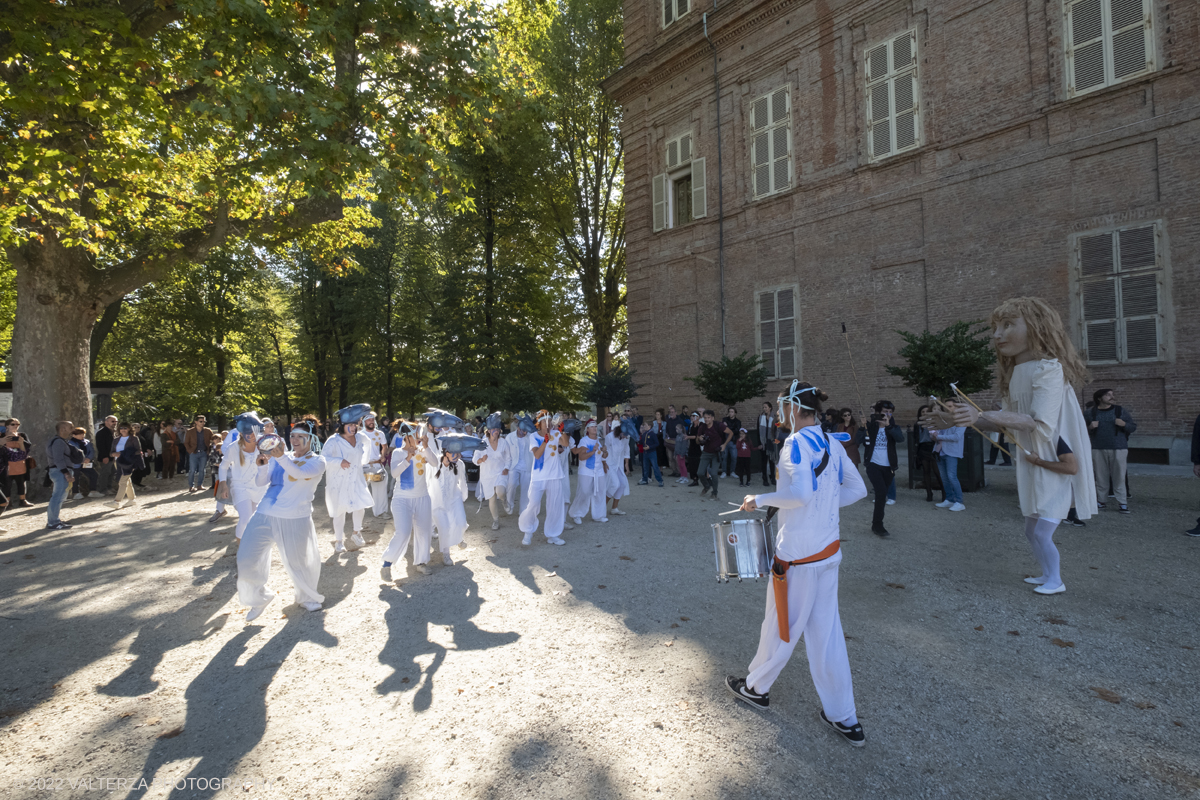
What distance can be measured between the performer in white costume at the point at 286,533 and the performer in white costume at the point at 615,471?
5563 mm

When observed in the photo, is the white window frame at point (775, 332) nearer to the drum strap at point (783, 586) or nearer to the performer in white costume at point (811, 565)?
the performer in white costume at point (811, 565)

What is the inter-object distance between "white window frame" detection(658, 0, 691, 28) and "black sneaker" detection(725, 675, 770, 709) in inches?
897

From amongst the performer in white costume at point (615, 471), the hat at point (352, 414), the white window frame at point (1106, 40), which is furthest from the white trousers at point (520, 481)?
the white window frame at point (1106, 40)

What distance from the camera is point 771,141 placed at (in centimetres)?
1878

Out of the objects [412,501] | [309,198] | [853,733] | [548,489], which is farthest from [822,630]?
[309,198]

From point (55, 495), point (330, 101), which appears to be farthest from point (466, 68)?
point (55, 495)

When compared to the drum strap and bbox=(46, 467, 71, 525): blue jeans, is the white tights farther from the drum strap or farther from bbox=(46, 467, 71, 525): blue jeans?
bbox=(46, 467, 71, 525): blue jeans

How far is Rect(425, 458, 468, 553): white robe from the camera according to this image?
7824 mm

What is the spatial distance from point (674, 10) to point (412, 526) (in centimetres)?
2124

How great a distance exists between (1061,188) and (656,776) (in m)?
15.9

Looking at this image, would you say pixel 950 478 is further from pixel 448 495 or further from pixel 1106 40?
pixel 1106 40

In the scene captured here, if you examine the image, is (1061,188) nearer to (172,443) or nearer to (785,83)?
(785,83)

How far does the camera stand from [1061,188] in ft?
44.3

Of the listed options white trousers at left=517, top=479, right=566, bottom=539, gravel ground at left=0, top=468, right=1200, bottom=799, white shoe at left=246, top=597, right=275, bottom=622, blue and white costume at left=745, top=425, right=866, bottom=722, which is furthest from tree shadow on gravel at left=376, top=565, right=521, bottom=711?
blue and white costume at left=745, top=425, right=866, bottom=722
